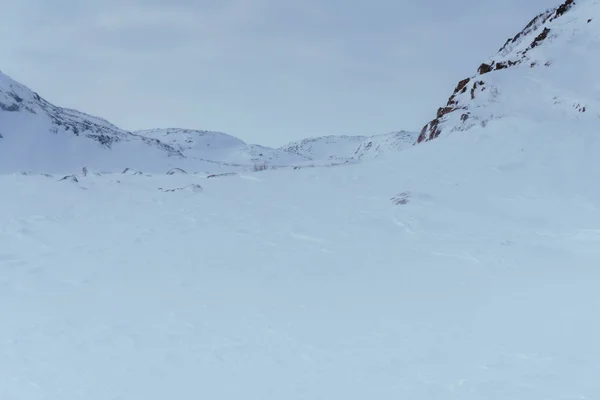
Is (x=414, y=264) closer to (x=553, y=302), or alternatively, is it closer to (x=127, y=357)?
(x=553, y=302)

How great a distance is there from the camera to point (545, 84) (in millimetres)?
16625

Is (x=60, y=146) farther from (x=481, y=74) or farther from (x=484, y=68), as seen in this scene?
(x=481, y=74)

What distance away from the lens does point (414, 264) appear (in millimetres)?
7309

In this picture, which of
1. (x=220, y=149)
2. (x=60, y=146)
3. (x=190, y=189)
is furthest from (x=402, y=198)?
(x=220, y=149)

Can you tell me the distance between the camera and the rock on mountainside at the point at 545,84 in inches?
588

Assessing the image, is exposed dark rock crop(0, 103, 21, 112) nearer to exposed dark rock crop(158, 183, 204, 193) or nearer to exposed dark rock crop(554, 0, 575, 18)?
exposed dark rock crop(158, 183, 204, 193)

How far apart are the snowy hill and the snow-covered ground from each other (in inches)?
4354

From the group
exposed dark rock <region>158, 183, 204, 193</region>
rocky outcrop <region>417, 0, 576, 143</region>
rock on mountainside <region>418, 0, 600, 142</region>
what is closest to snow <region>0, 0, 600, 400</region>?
exposed dark rock <region>158, 183, 204, 193</region>

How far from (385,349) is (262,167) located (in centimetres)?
1222

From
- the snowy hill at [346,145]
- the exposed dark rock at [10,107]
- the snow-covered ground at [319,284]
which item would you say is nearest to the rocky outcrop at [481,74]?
the snow-covered ground at [319,284]

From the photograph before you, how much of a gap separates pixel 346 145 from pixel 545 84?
14755 cm

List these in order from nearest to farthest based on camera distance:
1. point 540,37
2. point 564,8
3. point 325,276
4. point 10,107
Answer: point 325,276
point 540,37
point 564,8
point 10,107

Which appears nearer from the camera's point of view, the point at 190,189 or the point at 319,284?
the point at 319,284

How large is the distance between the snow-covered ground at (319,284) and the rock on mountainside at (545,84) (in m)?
2.83
